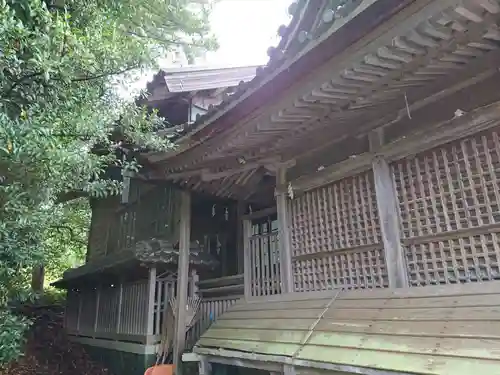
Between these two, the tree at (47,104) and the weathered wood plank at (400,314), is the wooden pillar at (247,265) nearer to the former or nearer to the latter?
the weathered wood plank at (400,314)

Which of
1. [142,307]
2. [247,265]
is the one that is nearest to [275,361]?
[247,265]

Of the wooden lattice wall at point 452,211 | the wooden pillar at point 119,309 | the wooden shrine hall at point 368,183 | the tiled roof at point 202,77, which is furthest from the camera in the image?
the tiled roof at point 202,77

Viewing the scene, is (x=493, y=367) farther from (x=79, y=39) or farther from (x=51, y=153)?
(x=79, y=39)

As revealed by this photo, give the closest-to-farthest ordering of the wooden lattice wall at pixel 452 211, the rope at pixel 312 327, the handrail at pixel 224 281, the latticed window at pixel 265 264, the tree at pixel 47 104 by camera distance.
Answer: the wooden lattice wall at pixel 452 211
the tree at pixel 47 104
the rope at pixel 312 327
the latticed window at pixel 265 264
the handrail at pixel 224 281

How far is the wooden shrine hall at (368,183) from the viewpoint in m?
3.30

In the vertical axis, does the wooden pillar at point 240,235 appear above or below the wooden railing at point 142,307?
above

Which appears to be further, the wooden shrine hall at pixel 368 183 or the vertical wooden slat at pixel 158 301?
the vertical wooden slat at pixel 158 301

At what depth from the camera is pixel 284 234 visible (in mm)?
5969

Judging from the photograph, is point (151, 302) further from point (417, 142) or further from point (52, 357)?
point (417, 142)

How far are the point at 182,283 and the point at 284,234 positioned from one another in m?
2.58

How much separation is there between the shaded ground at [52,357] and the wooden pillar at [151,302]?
8.46ft

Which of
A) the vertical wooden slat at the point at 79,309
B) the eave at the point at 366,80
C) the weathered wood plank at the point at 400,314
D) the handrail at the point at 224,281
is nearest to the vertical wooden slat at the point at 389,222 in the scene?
the weathered wood plank at the point at 400,314

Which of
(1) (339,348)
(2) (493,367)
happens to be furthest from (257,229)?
(2) (493,367)

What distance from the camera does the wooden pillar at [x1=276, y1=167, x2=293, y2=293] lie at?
580cm
